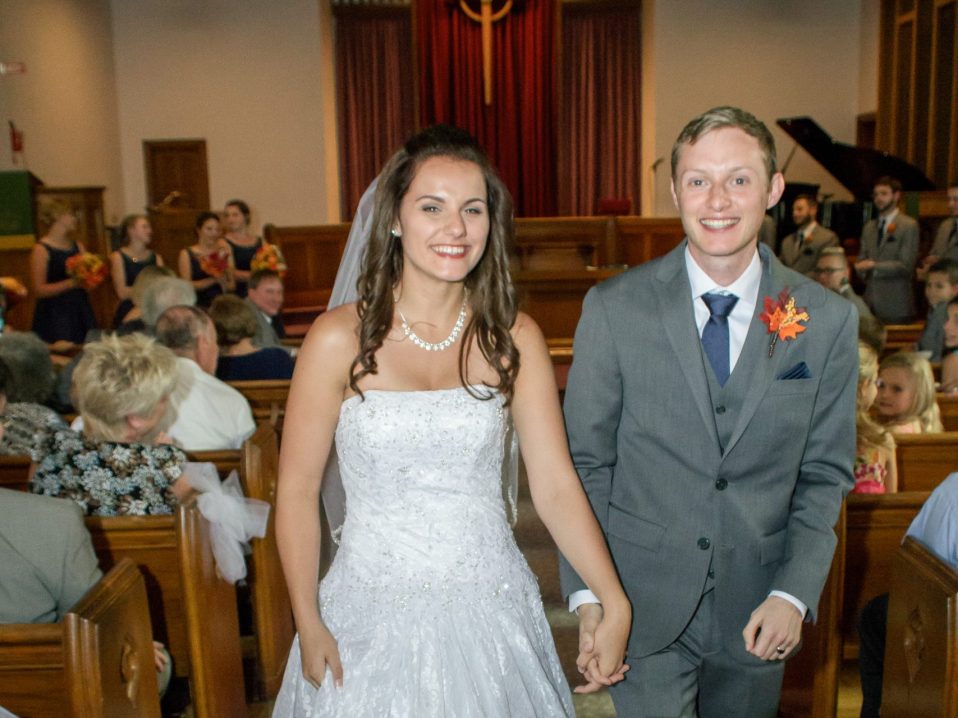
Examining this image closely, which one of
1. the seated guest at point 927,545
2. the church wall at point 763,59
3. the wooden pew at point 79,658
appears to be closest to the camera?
the wooden pew at point 79,658

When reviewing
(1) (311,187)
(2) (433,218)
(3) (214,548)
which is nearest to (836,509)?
(2) (433,218)

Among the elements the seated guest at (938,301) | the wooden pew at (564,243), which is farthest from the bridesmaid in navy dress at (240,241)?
the seated guest at (938,301)

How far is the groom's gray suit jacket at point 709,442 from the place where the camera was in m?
1.84

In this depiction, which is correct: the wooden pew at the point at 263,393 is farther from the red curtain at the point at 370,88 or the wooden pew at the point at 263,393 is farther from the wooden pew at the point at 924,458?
the red curtain at the point at 370,88

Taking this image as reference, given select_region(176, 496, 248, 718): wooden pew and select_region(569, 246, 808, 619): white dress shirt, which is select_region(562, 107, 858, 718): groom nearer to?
select_region(569, 246, 808, 619): white dress shirt

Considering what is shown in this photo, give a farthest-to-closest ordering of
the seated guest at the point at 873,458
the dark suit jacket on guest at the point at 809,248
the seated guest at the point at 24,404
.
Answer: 1. the dark suit jacket on guest at the point at 809,248
2. the seated guest at the point at 24,404
3. the seated guest at the point at 873,458

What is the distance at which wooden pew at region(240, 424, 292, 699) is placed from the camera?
10.0ft

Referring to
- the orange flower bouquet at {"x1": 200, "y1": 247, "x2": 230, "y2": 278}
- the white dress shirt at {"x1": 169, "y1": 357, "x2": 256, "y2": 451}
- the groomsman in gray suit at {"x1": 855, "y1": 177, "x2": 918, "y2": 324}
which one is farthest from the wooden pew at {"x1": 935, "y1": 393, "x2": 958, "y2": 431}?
the orange flower bouquet at {"x1": 200, "y1": 247, "x2": 230, "y2": 278}

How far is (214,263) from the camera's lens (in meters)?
7.69

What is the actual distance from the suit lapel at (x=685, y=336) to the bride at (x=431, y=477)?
0.95 feet

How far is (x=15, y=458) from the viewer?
3148 millimetres

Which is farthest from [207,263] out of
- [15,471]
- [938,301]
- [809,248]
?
[938,301]

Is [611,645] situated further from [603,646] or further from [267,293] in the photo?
[267,293]

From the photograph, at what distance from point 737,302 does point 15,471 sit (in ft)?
7.83
